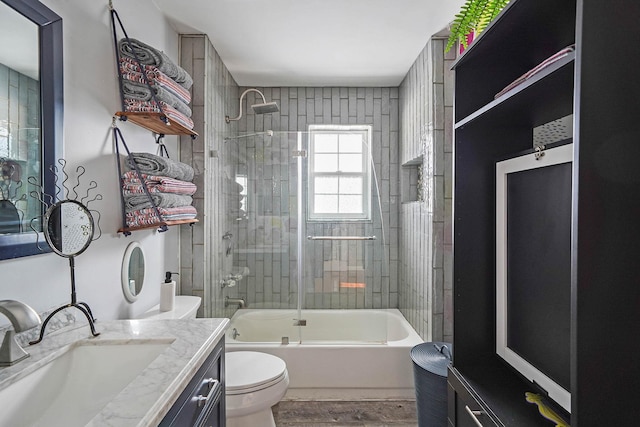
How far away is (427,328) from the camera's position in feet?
8.59

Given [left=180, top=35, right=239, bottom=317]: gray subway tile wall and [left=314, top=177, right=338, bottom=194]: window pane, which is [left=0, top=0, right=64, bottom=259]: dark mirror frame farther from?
[left=314, top=177, right=338, bottom=194]: window pane

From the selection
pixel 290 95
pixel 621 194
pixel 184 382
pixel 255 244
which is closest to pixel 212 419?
pixel 184 382

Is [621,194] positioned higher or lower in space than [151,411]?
higher

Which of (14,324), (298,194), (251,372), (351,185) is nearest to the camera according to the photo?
(14,324)

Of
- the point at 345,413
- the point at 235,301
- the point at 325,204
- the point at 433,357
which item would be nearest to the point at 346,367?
the point at 345,413

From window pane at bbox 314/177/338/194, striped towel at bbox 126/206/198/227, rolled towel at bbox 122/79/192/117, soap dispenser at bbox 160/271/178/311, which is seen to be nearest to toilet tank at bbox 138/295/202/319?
soap dispenser at bbox 160/271/178/311

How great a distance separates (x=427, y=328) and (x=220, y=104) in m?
2.32

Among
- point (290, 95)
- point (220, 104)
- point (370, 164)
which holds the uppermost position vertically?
point (290, 95)

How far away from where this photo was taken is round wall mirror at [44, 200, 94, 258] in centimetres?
108

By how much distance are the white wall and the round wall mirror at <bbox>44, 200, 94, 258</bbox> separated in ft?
0.39

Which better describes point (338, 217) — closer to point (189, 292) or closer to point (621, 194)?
point (189, 292)

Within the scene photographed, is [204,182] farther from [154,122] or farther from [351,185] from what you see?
[351,185]

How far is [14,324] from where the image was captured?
0.88 metres

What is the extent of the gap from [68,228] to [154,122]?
0.87 metres
